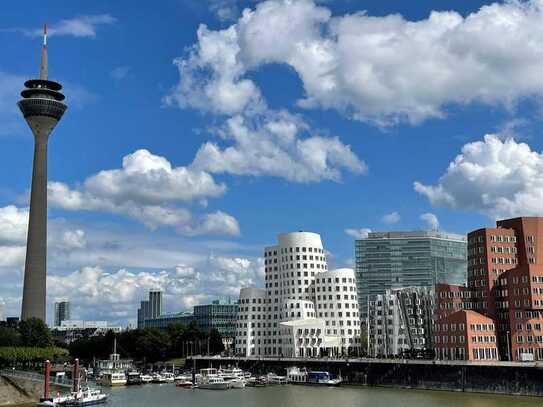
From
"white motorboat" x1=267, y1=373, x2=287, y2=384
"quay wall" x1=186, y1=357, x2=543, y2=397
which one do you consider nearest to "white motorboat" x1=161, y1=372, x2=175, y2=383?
"white motorboat" x1=267, y1=373, x2=287, y2=384

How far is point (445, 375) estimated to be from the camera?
139m

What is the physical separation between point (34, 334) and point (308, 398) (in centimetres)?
8204

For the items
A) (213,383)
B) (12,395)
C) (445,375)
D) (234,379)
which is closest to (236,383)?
(234,379)

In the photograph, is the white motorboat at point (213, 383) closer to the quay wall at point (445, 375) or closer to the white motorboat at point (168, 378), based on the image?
the white motorboat at point (168, 378)

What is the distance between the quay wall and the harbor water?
3.65m

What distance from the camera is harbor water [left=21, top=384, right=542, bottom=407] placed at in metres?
115

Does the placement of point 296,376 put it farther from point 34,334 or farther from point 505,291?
point 34,334

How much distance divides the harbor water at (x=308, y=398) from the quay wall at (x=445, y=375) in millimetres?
3653

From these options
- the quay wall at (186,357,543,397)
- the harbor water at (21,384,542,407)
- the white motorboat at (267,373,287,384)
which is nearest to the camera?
the harbor water at (21,384,542,407)

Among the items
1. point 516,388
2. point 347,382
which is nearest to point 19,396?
point 347,382

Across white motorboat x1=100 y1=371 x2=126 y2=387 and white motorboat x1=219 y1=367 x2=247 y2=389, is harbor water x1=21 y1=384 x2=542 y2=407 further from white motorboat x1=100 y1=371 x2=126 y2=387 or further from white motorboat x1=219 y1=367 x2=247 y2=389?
white motorboat x1=100 y1=371 x2=126 y2=387

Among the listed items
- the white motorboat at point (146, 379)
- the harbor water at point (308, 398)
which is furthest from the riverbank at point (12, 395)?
the white motorboat at point (146, 379)

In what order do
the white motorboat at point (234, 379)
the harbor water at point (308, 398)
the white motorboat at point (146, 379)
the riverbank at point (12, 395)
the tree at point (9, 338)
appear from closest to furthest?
the harbor water at point (308, 398) < the riverbank at point (12, 395) < the white motorboat at point (234, 379) < the tree at point (9, 338) < the white motorboat at point (146, 379)

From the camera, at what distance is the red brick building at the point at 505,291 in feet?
503
